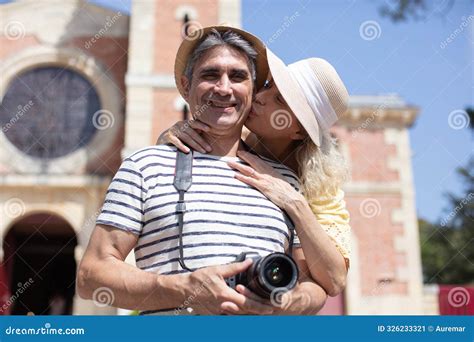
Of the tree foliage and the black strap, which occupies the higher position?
the tree foliage

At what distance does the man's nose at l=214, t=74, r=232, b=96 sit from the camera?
198 cm

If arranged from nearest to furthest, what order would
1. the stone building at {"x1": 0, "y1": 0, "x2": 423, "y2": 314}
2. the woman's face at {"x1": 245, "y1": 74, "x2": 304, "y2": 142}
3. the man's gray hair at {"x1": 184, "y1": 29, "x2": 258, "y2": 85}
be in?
1. the man's gray hair at {"x1": 184, "y1": 29, "x2": 258, "y2": 85}
2. the woman's face at {"x1": 245, "y1": 74, "x2": 304, "y2": 142}
3. the stone building at {"x1": 0, "y1": 0, "x2": 423, "y2": 314}

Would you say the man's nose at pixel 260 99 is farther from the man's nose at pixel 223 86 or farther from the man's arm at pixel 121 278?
the man's arm at pixel 121 278

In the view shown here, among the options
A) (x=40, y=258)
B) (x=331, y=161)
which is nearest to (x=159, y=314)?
(x=331, y=161)

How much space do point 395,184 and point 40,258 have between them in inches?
323

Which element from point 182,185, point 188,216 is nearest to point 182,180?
point 182,185

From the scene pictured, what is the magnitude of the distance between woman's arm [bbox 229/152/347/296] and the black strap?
0.52 ft

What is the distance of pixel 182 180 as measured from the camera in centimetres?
188

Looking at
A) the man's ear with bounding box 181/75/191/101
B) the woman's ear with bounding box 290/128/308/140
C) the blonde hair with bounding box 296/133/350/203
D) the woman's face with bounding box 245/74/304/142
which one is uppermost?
the man's ear with bounding box 181/75/191/101

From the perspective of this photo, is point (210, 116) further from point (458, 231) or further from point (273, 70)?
point (458, 231)

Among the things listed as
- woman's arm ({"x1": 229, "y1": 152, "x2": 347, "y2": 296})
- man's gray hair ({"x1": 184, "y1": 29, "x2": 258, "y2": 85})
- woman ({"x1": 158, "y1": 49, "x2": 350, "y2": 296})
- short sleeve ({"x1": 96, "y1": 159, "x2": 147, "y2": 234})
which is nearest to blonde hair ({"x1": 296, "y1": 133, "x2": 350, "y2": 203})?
woman ({"x1": 158, "y1": 49, "x2": 350, "y2": 296})

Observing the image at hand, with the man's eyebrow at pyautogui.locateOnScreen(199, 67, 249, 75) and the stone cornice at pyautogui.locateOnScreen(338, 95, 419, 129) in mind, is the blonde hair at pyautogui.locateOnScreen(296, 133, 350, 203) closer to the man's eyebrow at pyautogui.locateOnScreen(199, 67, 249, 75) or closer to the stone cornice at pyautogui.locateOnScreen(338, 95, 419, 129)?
the man's eyebrow at pyautogui.locateOnScreen(199, 67, 249, 75)

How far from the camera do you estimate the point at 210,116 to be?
2.03 m

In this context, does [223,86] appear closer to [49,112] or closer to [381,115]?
[49,112]
